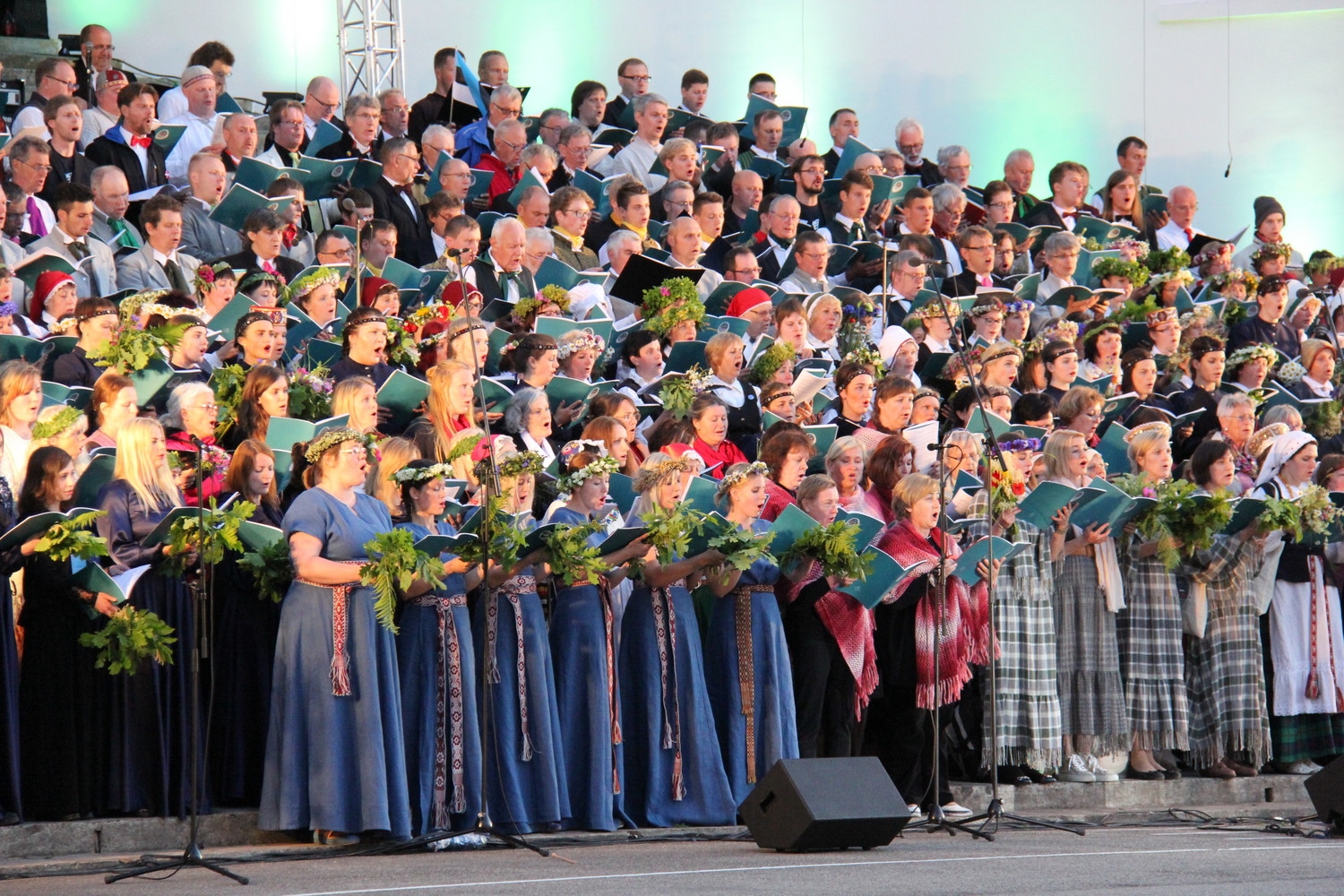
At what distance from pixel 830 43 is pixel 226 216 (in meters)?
7.81

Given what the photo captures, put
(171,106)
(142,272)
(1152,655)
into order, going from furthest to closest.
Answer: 1. (171,106)
2. (142,272)
3. (1152,655)

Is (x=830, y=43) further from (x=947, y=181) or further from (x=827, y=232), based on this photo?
(x=827, y=232)

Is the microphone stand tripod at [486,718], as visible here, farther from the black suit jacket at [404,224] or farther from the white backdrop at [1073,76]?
the white backdrop at [1073,76]

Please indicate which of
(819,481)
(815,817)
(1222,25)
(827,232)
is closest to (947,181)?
(827,232)

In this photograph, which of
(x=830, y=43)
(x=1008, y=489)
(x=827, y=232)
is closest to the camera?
(x=1008, y=489)

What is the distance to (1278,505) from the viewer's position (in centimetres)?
774

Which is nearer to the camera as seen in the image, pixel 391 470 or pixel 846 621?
pixel 391 470

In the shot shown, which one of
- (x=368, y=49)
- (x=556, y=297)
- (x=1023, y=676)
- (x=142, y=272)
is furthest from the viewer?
(x=368, y=49)

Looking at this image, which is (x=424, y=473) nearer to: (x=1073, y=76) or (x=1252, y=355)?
(x=1252, y=355)

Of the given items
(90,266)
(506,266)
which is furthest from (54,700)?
(506,266)

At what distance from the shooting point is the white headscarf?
8.30m

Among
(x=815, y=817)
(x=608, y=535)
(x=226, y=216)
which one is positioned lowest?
(x=815, y=817)

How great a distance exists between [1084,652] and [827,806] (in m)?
2.22

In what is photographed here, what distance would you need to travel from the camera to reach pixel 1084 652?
25.1ft
